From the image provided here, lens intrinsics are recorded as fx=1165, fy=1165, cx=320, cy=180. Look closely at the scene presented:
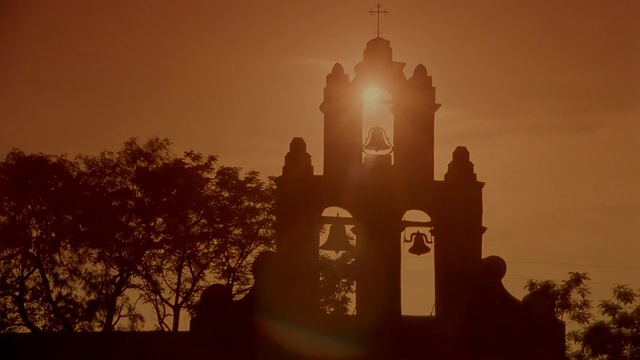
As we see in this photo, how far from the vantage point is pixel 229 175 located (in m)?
40.3

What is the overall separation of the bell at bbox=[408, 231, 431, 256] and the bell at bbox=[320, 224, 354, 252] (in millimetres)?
1324

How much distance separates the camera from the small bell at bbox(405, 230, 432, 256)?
2295 centimetres

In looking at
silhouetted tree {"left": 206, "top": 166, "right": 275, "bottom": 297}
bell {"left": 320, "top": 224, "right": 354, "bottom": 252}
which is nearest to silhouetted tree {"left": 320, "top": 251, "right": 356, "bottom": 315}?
silhouetted tree {"left": 206, "top": 166, "right": 275, "bottom": 297}

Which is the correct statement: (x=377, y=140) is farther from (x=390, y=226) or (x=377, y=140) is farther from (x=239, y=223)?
(x=239, y=223)

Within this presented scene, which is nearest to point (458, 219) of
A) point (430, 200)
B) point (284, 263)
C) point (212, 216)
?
point (430, 200)

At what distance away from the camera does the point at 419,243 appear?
2298cm

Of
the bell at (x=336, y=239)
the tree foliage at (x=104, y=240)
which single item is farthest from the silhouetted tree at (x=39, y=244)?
the bell at (x=336, y=239)

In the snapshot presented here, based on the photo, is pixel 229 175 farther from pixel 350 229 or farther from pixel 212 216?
pixel 350 229

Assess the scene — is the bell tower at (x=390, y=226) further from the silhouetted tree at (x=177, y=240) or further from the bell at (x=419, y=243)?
the silhouetted tree at (x=177, y=240)

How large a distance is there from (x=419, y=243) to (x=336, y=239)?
1641 millimetres

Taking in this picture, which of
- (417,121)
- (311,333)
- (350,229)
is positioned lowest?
(311,333)

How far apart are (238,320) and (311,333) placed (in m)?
1.39

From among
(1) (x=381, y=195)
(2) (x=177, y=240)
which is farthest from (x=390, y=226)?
(2) (x=177, y=240)

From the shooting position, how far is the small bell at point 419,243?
75.3 feet
